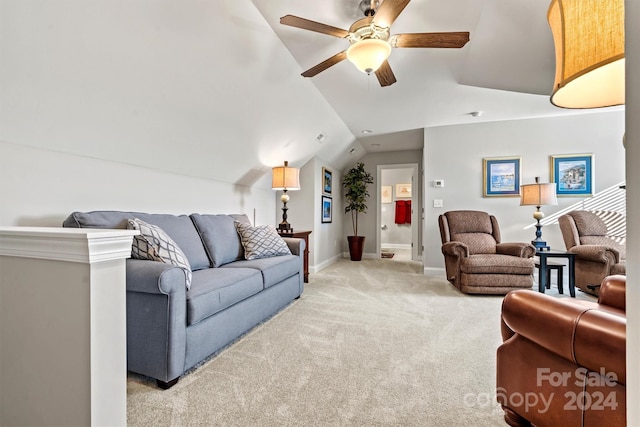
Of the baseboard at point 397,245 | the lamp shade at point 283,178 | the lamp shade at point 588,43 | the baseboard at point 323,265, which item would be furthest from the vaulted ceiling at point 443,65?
the baseboard at point 397,245

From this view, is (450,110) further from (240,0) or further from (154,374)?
(154,374)

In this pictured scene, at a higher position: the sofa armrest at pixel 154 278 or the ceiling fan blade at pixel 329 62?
the ceiling fan blade at pixel 329 62

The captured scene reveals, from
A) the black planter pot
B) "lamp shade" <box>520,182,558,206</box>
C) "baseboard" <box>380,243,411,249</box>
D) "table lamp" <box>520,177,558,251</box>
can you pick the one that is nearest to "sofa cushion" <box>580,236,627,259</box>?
"table lamp" <box>520,177,558,251</box>

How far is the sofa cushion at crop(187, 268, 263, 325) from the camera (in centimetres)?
168

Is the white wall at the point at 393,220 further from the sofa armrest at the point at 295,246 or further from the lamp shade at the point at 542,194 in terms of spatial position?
the sofa armrest at the point at 295,246

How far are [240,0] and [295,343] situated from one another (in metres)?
2.40

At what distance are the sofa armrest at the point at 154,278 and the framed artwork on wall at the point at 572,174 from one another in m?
5.03

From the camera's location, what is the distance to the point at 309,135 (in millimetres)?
4223

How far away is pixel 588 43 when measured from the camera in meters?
0.68

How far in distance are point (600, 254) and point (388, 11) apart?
3.40 m

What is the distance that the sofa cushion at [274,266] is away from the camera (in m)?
2.47

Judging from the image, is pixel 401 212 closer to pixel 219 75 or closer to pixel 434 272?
pixel 434 272

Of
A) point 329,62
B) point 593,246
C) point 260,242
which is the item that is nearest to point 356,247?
point 260,242

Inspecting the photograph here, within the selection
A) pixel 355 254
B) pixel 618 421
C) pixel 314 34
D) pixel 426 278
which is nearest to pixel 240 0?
pixel 314 34
